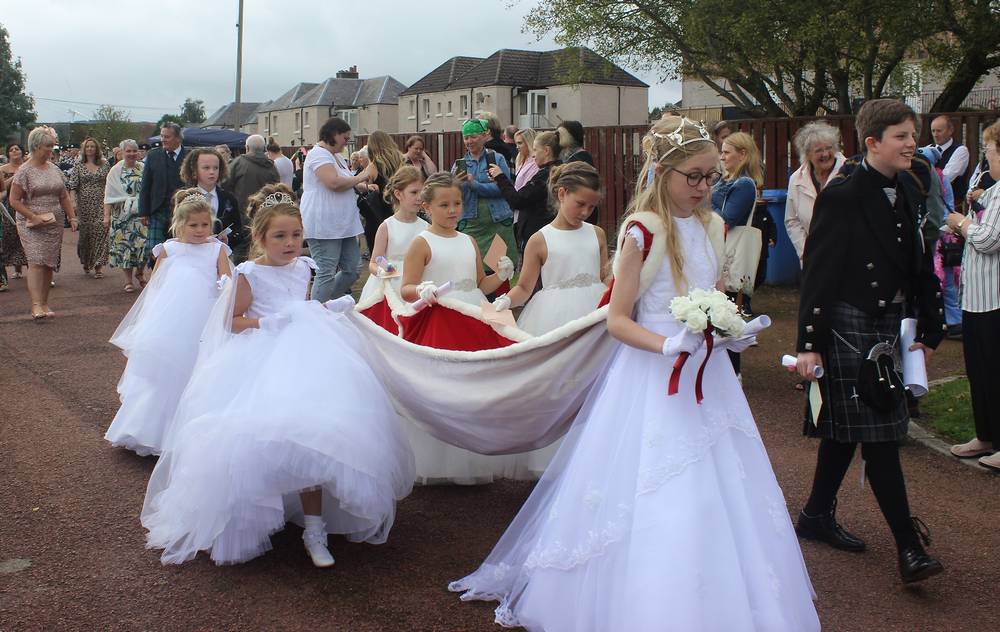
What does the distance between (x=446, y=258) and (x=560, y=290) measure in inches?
29.4

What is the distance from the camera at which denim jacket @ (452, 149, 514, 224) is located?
31.5 feet

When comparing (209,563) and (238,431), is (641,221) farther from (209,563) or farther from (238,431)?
(209,563)

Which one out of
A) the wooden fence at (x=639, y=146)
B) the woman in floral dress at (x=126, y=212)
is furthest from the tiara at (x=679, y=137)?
the woman in floral dress at (x=126, y=212)

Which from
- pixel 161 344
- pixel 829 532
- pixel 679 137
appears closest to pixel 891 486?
pixel 829 532

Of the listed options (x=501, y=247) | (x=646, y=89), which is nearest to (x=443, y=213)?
(x=501, y=247)

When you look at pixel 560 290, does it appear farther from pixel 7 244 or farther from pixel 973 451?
pixel 7 244

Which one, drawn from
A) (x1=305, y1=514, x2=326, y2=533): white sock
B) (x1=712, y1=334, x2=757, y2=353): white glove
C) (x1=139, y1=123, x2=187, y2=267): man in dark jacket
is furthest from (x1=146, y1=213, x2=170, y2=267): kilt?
(x1=712, y1=334, x2=757, y2=353): white glove

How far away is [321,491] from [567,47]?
2187cm

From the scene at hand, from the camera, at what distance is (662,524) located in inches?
131

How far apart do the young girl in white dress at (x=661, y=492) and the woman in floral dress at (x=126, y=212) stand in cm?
Result: 1037

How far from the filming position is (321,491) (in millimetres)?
4723

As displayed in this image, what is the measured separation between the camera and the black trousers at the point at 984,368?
5816 millimetres

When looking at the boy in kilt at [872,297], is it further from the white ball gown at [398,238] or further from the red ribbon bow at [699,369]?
the white ball gown at [398,238]

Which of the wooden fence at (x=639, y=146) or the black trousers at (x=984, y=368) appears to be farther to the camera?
the wooden fence at (x=639, y=146)
